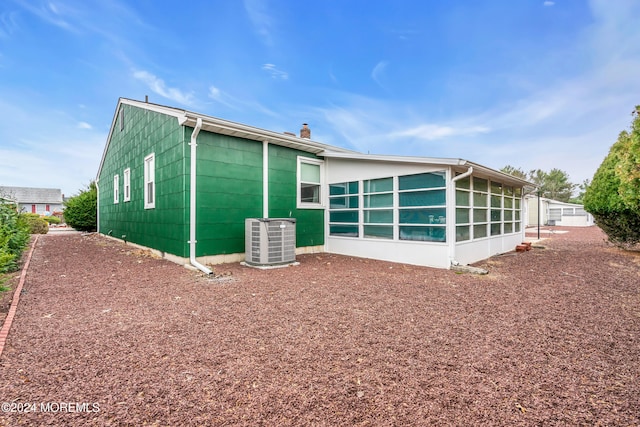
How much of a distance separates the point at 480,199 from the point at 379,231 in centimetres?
322

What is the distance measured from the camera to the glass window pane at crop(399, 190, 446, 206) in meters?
6.95

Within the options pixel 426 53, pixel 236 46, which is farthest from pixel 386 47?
pixel 236 46

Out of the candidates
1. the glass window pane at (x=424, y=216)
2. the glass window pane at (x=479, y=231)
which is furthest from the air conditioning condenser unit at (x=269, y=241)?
the glass window pane at (x=479, y=231)

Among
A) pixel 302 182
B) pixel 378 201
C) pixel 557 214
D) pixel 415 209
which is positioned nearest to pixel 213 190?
pixel 302 182

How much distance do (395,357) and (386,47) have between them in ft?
38.4

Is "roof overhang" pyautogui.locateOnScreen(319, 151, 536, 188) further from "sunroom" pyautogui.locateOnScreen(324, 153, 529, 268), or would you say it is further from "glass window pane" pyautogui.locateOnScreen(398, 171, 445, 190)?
"glass window pane" pyautogui.locateOnScreen(398, 171, 445, 190)

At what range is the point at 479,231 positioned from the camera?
847cm

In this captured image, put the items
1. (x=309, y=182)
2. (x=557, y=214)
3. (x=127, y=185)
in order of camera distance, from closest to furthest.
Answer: (x=309, y=182)
(x=127, y=185)
(x=557, y=214)

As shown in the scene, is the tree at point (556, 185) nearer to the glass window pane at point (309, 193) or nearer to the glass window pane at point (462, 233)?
the glass window pane at point (462, 233)

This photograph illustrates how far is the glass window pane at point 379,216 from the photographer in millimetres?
7875

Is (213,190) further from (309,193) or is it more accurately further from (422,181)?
(422,181)

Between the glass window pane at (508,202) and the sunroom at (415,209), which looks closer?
the sunroom at (415,209)

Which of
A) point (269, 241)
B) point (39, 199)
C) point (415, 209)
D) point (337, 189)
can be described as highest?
point (39, 199)

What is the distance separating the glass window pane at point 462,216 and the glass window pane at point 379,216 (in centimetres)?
165
